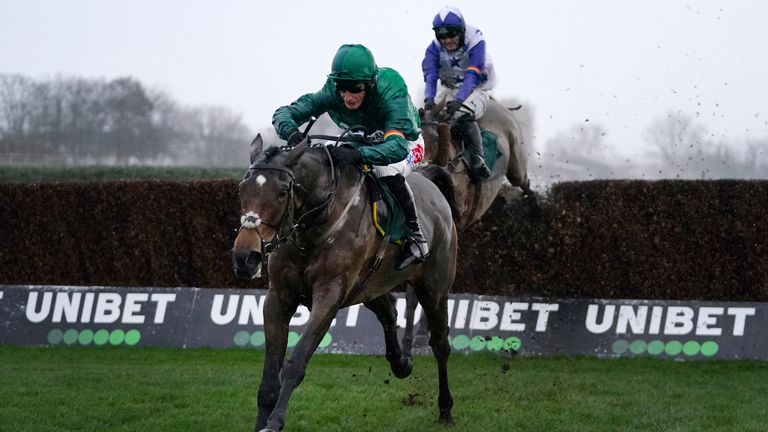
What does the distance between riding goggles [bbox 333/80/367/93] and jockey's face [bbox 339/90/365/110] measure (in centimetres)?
4

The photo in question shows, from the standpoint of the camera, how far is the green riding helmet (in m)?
5.13

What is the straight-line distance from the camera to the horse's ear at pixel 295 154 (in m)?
4.70

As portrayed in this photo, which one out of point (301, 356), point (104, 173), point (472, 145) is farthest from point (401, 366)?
point (104, 173)

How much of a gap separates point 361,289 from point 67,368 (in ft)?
14.3

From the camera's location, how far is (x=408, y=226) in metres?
5.68

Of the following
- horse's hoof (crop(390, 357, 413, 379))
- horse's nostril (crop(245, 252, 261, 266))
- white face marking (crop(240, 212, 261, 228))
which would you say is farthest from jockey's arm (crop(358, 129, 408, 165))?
horse's hoof (crop(390, 357, 413, 379))

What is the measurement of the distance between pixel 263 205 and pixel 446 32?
14.4 ft

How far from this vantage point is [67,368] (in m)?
8.71

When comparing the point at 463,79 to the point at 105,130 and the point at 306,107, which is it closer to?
the point at 306,107

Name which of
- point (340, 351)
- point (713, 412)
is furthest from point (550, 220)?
point (713, 412)

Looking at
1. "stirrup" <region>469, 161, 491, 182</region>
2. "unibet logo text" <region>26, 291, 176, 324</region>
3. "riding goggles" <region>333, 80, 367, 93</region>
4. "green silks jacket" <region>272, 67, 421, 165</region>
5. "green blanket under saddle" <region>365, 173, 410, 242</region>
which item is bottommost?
"unibet logo text" <region>26, 291, 176, 324</region>

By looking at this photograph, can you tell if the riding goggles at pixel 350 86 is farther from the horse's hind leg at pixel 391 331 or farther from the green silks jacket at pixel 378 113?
the horse's hind leg at pixel 391 331

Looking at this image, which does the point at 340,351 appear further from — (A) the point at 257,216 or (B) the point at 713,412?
(A) the point at 257,216

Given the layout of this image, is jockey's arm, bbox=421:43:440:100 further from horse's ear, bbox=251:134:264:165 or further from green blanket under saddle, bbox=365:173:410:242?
horse's ear, bbox=251:134:264:165
